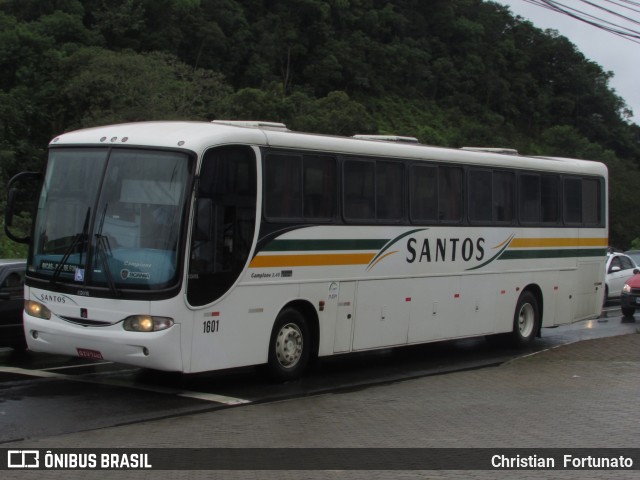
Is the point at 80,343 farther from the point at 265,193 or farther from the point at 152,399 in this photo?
the point at 265,193

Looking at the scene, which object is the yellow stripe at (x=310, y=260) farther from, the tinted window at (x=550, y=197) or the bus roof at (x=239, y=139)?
the tinted window at (x=550, y=197)

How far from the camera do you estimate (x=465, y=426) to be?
948 cm

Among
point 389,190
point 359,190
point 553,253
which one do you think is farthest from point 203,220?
point 553,253

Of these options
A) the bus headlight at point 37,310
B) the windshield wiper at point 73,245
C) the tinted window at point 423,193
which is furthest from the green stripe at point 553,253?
the bus headlight at point 37,310

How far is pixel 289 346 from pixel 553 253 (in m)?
7.22

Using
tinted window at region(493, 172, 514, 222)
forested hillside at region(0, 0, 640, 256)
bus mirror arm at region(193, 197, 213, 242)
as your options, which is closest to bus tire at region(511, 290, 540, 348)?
tinted window at region(493, 172, 514, 222)

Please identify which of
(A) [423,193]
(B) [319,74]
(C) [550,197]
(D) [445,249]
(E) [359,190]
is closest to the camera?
(E) [359,190]

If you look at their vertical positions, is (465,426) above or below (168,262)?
below

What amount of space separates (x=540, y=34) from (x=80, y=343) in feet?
410

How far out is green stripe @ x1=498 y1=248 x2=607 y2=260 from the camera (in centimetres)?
1670

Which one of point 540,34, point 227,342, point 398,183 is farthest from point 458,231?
point 540,34

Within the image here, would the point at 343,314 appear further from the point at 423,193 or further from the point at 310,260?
the point at 423,193

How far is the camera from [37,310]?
1161 centimetres

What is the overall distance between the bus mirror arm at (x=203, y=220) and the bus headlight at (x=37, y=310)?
218 centimetres
